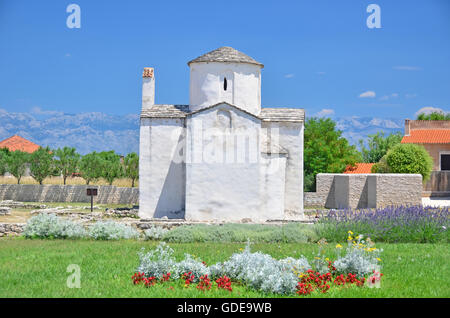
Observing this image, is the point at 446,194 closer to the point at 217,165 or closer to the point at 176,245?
the point at 217,165

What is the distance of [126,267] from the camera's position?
9711 mm

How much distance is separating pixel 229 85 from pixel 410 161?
1592 centimetres

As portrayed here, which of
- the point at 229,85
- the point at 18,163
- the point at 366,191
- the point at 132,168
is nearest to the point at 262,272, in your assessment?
the point at 229,85

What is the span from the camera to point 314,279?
805cm

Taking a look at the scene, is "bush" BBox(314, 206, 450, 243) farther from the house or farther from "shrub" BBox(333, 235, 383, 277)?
the house

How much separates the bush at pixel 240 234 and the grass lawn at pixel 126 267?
31.1 inches

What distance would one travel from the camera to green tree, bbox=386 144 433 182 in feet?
103

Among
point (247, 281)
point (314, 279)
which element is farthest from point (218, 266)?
point (314, 279)

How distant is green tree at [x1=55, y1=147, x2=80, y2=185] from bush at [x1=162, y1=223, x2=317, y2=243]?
23582mm

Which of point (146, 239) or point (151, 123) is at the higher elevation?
point (151, 123)

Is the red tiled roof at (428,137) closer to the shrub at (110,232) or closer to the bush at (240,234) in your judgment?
the bush at (240,234)

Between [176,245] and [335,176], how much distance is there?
48.0ft

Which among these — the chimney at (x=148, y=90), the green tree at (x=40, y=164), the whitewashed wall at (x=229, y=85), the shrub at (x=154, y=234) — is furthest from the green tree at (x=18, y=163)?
the shrub at (x=154, y=234)
